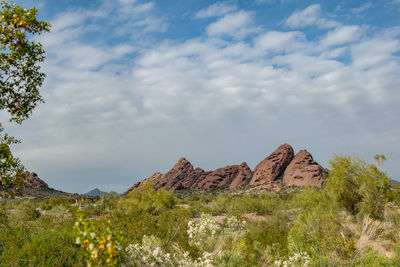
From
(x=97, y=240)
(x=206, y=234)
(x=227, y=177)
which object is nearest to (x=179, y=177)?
(x=227, y=177)

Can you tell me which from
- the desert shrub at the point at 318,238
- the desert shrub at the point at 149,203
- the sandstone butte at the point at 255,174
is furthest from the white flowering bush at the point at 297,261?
the sandstone butte at the point at 255,174

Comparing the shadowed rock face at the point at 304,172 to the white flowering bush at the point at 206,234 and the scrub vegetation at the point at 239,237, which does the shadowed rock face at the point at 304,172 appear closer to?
the scrub vegetation at the point at 239,237

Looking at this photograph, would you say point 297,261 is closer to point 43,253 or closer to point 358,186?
point 43,253

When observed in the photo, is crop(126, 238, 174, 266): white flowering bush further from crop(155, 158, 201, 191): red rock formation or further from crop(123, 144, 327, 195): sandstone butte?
crop(155, 158, 201, 191): red rock formation

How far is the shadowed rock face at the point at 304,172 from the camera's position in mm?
67688

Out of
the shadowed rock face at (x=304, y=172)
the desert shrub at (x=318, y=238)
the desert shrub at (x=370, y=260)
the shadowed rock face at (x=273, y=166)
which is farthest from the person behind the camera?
the shadowed rock face at (x=273, y=166)

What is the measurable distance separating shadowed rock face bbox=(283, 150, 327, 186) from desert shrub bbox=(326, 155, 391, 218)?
46.3 meters

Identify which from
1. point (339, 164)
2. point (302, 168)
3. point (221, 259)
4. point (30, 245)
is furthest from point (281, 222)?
point (302, 168)

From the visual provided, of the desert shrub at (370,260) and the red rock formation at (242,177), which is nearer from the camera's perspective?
the desert shrub at (370,260)

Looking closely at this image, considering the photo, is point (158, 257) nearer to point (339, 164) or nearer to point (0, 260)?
point (0, 260)

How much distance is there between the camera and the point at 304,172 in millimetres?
70188

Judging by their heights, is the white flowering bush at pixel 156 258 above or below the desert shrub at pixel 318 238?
above

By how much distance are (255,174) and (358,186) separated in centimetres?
6294

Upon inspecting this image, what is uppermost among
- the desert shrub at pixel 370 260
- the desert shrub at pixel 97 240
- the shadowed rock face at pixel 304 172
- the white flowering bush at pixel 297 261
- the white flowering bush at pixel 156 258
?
the shadowed rock face at pixel 304 172
